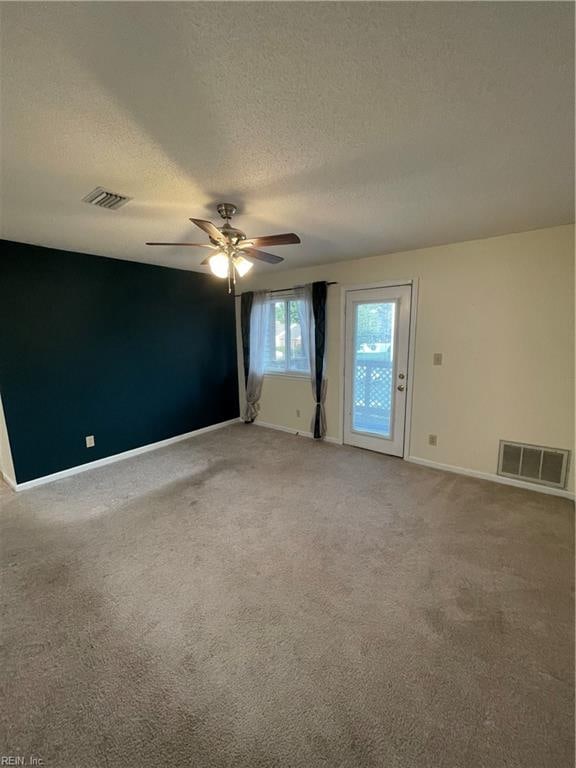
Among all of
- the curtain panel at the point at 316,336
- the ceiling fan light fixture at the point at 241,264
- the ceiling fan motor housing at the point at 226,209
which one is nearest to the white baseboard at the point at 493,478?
the curtain panel at the point at 316,336

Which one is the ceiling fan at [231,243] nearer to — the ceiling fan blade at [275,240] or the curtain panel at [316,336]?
the ceiling fan blade at [275,240]

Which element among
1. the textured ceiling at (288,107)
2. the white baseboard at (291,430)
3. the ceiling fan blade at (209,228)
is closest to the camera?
the textured ceiling at (288,107)

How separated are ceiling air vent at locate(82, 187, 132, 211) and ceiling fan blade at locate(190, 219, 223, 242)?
507mm

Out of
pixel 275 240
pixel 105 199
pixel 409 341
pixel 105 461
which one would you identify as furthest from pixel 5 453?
pixel 409 341

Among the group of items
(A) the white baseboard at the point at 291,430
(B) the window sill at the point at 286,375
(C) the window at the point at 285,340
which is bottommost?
(A) the white baseboard at the point at 291,430

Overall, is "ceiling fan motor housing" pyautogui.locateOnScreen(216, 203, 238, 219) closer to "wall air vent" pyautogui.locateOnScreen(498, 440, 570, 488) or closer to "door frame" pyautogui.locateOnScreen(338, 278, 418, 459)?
"door frame" pyautogui.locateOnScreen(338, 278, 418, 459)

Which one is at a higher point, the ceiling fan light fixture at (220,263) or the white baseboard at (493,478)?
the ceiling fan light fixture at (220,263)

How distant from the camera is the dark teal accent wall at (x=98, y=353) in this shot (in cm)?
293

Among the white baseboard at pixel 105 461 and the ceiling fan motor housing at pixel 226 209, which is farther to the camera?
the white baseboard at pixel 105 461

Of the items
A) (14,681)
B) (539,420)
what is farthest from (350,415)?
(14,681)

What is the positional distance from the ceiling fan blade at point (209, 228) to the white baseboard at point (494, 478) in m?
3.02

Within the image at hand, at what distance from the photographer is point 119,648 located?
1.48 meters

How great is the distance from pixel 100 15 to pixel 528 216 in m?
2.77

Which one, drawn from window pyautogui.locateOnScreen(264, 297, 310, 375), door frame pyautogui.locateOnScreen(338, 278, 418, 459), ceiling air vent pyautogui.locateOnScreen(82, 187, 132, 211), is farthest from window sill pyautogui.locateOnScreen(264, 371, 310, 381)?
ceiling air vent pyautogui.locateOnScreen(82, 187, 132, 211)
